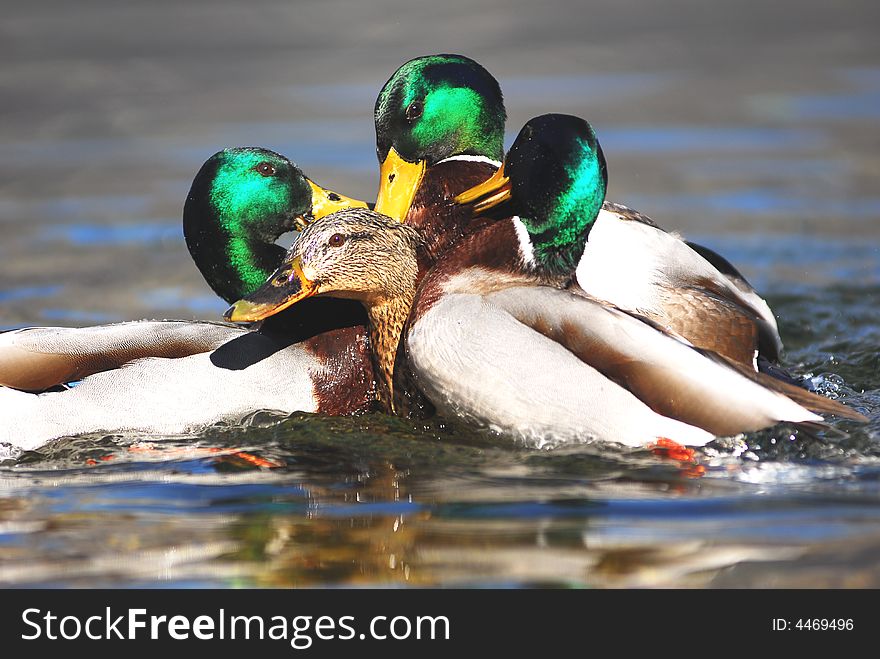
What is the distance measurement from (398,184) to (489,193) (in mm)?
684

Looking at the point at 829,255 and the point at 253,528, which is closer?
the point at 253,528

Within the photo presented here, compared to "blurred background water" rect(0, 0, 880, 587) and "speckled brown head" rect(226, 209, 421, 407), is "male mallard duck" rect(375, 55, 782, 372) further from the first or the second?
"blurred background water" rect(0, 0, 880, 587)

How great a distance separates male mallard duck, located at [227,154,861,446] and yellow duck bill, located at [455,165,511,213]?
107mm

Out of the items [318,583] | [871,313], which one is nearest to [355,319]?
[318,583]

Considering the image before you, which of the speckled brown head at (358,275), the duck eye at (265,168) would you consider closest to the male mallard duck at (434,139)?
the speckled brown head at (358,275)

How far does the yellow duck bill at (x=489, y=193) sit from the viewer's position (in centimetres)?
666

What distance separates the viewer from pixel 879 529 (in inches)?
206

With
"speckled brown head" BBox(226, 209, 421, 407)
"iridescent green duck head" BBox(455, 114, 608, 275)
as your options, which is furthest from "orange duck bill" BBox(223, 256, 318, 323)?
"iridescent green duck head" BBox(455, 114, 608, 275)

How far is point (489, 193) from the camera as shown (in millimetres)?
6734

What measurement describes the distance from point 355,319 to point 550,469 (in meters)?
1.44

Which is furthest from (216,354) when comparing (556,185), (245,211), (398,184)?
(556,185)

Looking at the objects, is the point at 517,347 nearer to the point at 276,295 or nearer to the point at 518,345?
the point at 518,345

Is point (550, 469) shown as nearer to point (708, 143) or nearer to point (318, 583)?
point (318, 583)
